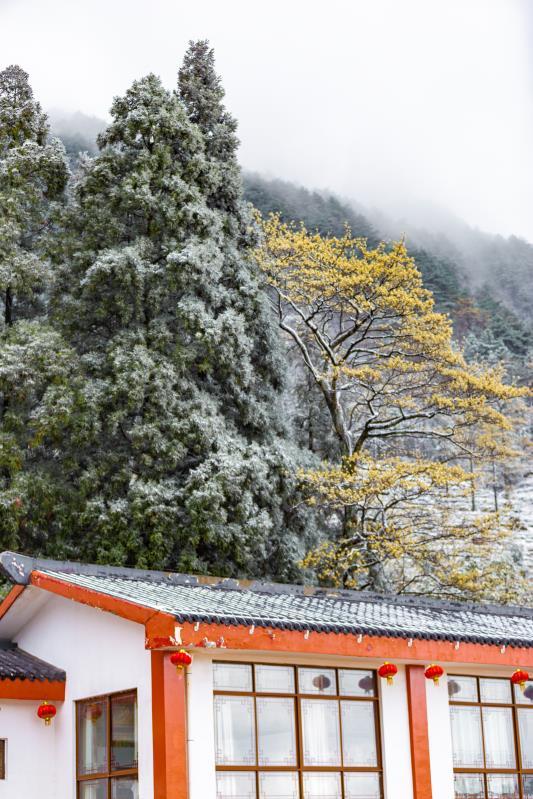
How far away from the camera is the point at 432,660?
25.2ft

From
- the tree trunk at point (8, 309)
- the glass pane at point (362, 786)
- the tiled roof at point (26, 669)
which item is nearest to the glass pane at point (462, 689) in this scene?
the glass pane at point (362, 786)

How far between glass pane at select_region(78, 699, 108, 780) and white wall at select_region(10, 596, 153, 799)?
0.08 meters

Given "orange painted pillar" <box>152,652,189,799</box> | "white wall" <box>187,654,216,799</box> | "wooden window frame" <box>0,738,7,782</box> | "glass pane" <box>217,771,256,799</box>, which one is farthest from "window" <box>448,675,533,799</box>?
"wooden window frame" <box>0,738,7,782</box>

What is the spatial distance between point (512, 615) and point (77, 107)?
3677 cm

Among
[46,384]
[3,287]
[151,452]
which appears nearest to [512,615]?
[151,452]

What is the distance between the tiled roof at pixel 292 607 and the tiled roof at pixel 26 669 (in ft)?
2.30

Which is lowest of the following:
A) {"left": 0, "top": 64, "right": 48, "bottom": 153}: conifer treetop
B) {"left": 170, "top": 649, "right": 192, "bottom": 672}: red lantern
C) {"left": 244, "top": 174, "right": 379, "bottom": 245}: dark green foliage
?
{"left": 170, "top": 649, "right": 192, "bottom": 672}: red lantern

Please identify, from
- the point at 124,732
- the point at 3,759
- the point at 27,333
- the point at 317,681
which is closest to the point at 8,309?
the point at 27,333

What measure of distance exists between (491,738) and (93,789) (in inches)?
124

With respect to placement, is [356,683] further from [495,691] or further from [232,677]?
[495,691]

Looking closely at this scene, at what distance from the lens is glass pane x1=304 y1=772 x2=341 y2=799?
294 inches

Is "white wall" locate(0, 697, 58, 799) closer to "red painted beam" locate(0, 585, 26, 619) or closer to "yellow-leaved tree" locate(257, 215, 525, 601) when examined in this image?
"red painted beam" locate(0, 585, 26, 619)

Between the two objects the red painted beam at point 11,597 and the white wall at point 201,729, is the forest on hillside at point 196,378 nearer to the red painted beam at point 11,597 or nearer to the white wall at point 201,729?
the red painted beam at point 11,597

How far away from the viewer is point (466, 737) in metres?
8.21
